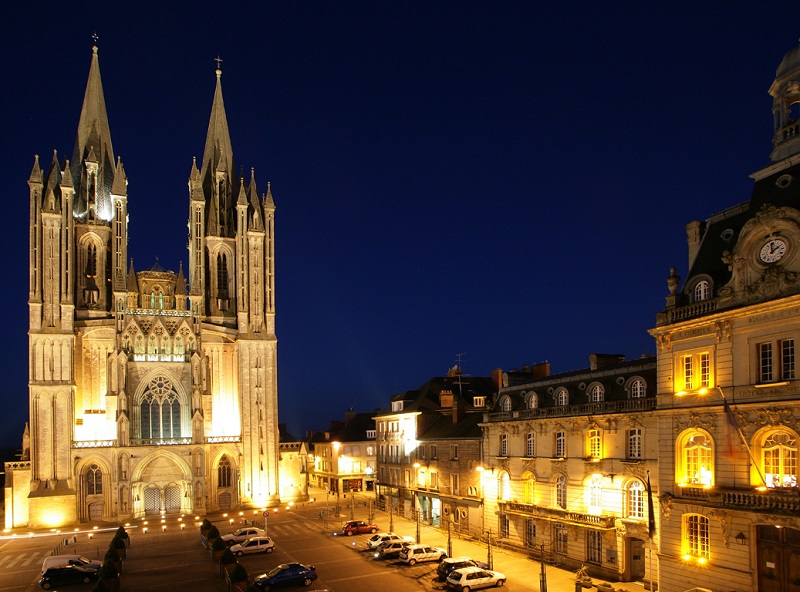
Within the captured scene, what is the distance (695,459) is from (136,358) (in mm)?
58314

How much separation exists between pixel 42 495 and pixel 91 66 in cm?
4918

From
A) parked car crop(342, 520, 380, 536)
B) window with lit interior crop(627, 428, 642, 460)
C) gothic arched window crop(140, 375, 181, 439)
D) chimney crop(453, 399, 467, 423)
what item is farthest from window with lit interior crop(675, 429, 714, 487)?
gothic arched window crop(140, 375, 181, 439)

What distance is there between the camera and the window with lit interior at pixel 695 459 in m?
31.3

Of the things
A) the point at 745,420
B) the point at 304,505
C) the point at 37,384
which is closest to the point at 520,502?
the point at 745,420

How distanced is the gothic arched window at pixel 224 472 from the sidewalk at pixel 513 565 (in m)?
21.4

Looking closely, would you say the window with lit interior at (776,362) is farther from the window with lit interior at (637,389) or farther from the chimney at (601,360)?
the chimney at (601,360)

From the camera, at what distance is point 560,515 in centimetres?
4253

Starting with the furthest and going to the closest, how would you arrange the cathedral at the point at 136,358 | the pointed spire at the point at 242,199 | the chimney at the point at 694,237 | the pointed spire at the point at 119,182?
the pointed spire at the point at 242,199 → the pointed spire at the point at 119,182 → the cathedral at the point at 136,358 → the chimney at the point at 694,237

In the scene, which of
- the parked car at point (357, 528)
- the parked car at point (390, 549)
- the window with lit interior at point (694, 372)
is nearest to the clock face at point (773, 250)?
the window with lit interior at point (694, 372)

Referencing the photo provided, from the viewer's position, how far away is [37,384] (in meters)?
68.6

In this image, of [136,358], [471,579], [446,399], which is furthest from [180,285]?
[471,579]

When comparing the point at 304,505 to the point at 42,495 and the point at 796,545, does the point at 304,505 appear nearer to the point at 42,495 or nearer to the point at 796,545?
the point at 42,495

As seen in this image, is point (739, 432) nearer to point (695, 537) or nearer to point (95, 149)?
point (695, 537)

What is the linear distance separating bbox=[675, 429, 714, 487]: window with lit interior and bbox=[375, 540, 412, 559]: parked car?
18153 millimetres
